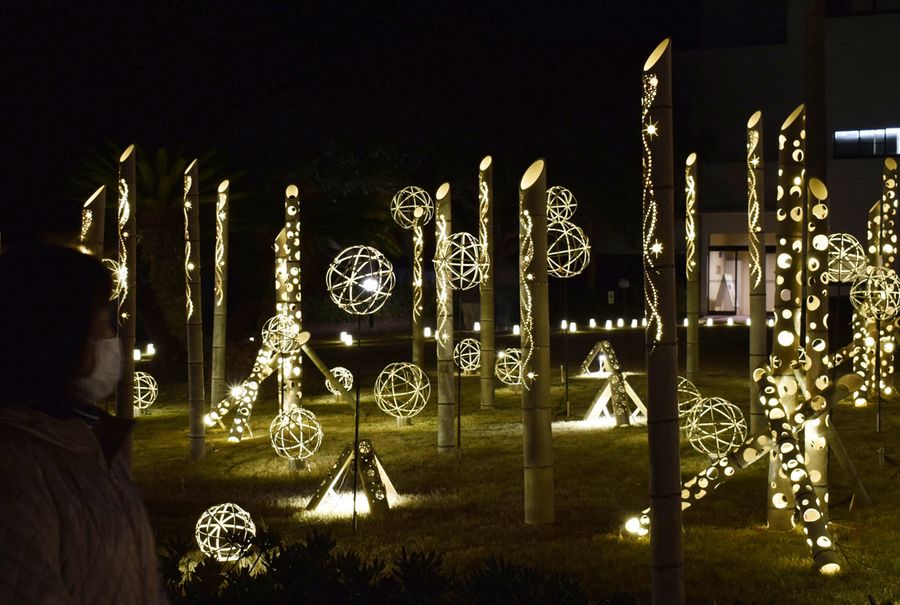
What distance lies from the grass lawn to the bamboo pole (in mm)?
269

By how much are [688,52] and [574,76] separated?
5629 millimetres

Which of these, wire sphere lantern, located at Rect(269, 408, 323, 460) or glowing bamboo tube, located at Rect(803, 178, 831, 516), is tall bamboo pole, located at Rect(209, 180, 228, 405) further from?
glowing bamboo tube, located at Rect(803, 178, 831, 516)

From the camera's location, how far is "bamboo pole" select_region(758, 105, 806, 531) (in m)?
7.42

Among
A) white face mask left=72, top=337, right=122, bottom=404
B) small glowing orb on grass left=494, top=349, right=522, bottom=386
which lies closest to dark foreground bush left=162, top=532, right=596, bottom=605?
white face mask left=72, top=337, right=122, bottom=404

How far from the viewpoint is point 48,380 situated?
90.8 inches

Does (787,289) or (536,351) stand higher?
(787,289)

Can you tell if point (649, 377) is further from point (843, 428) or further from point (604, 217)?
point (604, 217)

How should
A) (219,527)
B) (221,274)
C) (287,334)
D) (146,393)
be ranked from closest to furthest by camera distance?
(219,527) < (287,334) < (221,274) < (146,393)

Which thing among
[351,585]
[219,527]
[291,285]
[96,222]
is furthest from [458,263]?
[351,585]

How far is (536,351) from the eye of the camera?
796 cm

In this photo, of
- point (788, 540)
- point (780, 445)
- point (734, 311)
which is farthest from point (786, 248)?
point (734, 311)

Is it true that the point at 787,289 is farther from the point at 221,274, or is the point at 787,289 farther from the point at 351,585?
the point at 221,274

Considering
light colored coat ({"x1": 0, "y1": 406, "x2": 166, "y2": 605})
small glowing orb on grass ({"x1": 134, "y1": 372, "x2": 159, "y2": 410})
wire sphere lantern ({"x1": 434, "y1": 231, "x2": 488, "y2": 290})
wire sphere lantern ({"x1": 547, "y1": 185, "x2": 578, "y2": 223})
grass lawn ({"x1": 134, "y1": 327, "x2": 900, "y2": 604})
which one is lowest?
grass lawn ({"x1": 134, "y1": 327, "x2": 900, "y2": 604})

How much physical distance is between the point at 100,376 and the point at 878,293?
38.0ft
